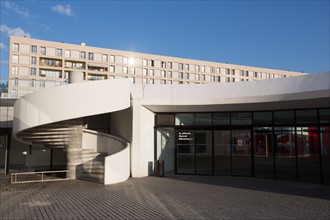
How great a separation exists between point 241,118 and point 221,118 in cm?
100

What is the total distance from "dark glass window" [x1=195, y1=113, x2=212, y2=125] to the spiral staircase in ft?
13.0

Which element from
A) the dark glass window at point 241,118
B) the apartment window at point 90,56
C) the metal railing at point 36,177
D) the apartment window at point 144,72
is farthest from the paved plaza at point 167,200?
the apartment window at point 144,72

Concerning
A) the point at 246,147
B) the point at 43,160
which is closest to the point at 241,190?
the point at 246,147

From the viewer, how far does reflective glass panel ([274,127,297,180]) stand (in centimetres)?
1487

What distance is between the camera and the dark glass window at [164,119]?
17031 millimetres

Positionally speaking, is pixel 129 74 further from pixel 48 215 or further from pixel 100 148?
pixel 48 215

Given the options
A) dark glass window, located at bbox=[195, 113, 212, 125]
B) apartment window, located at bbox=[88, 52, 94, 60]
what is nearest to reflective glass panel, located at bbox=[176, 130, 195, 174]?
dark glass window, located at bbox=[195, 113, 212, 125]

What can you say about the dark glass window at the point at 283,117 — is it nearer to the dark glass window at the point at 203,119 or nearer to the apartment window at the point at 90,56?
the dark glass window at the point at 203,119

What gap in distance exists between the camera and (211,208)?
357 inches

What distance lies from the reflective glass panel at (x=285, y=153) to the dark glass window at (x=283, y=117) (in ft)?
1.07

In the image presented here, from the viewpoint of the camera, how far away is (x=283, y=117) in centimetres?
1513

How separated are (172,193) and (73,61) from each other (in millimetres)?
54197

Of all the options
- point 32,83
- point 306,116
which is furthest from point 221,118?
point 32,83

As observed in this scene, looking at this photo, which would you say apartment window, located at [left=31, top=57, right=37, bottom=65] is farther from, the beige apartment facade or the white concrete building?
the white concrete building
